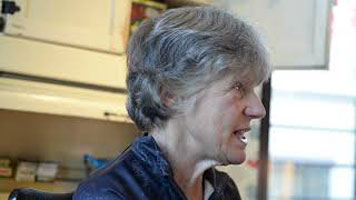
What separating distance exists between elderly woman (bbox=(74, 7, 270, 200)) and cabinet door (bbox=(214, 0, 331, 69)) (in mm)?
777

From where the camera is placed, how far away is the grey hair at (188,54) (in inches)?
34.5

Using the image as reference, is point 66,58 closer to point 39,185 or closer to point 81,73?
point 81,73

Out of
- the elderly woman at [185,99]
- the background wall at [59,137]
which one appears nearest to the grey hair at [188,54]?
the elderly woman at [185,99]

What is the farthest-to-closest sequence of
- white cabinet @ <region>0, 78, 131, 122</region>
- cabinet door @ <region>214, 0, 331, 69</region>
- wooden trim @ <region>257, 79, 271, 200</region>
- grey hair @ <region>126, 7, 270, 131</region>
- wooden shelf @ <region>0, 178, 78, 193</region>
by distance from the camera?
1. wooden trim @ <region>257, 79, 271, 200</region>
2. wooden shelf @ <region>0, 178, 78, 193</region>
3. cabinet door @ <region>214, 0, 331, 69</region>
4. white cabinet @ <region>0, 78, 131, 122</region>
5. grey hair @ <region>126, 7, 270, 131</region>

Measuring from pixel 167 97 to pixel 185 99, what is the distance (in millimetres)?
34

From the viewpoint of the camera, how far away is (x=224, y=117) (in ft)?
2.95

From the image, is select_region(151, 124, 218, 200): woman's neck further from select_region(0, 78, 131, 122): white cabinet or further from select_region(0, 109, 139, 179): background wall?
select_region(0, 109, 139, 179): background wall

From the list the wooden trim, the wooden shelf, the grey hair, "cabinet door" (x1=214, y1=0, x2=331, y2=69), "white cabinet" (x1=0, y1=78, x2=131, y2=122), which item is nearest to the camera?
the grey hair

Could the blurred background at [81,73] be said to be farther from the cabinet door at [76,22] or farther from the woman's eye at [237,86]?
the woman's eye at [237,86]

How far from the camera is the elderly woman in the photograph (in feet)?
2.88

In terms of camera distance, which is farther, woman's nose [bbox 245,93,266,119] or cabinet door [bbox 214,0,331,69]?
cabinet door [bbox 214,0,331,69]

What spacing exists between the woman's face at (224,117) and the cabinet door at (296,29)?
789 millimetres

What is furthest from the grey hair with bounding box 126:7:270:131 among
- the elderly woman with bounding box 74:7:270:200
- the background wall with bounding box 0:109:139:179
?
the background wall with bounding box 0:109:139:179

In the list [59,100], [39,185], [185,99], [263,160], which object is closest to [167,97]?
[185,99]
